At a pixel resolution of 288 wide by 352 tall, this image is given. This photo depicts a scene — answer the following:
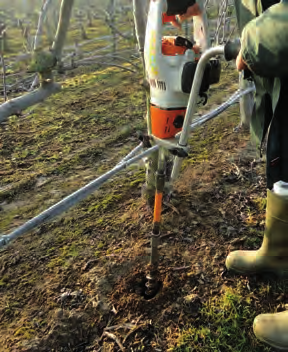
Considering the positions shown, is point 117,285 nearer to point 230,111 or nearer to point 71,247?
point 71,247

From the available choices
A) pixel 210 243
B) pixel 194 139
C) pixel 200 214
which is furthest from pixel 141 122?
pixel 210 243

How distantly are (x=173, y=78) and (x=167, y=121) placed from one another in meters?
0.19

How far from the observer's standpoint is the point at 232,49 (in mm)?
1487

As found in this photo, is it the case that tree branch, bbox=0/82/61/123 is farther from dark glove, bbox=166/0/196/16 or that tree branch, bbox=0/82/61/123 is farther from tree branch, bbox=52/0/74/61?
dark glove, bbox=166/0/196/16

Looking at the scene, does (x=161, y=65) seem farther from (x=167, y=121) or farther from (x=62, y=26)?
(x=62, y=26)

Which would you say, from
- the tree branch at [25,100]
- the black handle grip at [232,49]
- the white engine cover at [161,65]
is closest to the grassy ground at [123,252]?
the white engine cover at [161,65]

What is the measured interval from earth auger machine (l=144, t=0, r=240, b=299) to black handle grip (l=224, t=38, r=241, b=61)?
13 centimetres

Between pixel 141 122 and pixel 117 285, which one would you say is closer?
pixel 117 285

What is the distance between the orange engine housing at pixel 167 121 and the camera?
6.08ft

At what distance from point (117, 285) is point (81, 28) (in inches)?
232

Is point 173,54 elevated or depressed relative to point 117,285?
elevated

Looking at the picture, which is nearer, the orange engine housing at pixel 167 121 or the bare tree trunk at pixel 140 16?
the orange engine housing at pixel 167 121

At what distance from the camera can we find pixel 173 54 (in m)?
1.79

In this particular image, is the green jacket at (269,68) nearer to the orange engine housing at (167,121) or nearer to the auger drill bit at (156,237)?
the orange engine housing at (167,121)
